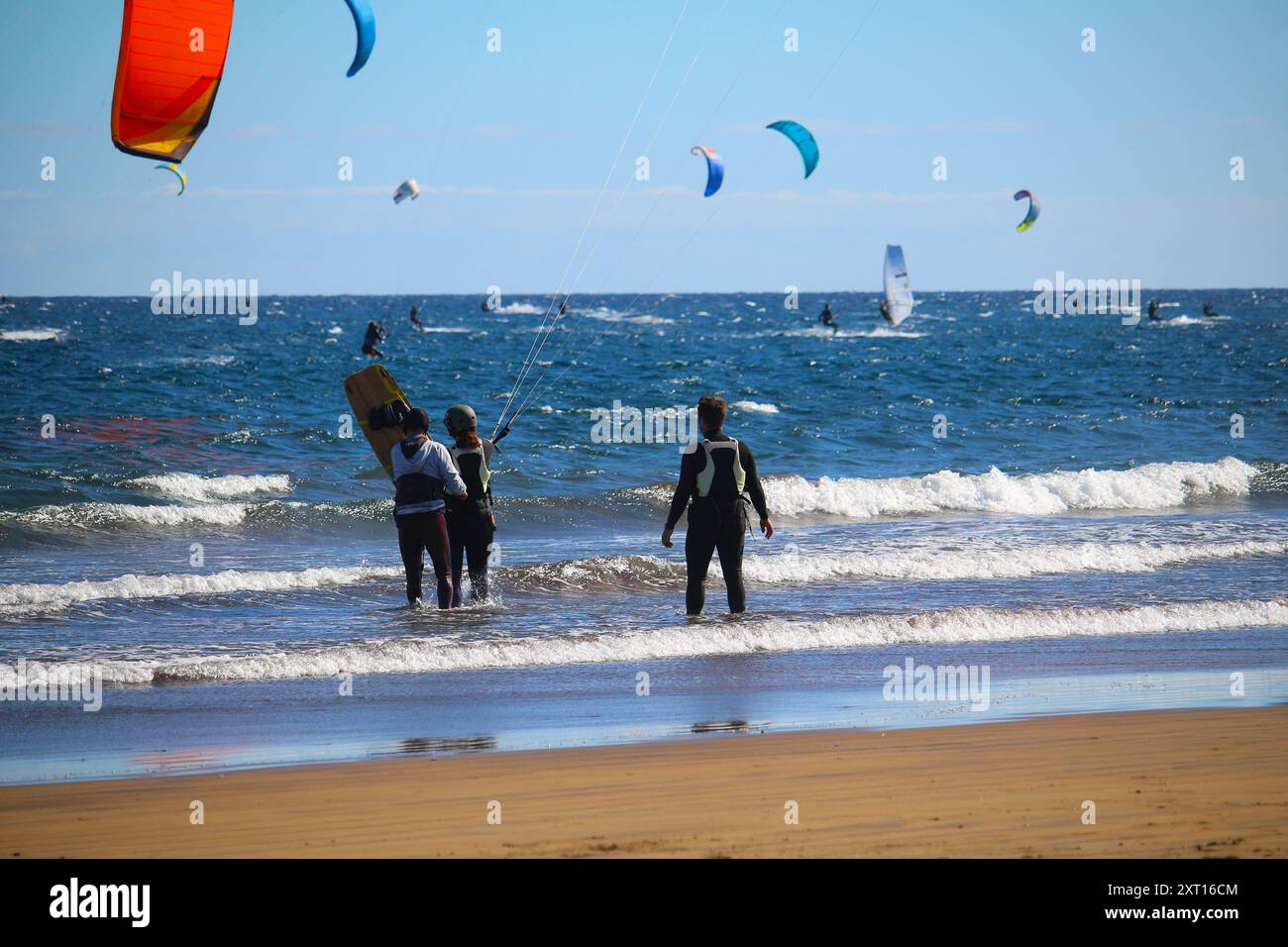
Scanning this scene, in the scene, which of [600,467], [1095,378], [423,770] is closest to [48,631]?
[423,770]

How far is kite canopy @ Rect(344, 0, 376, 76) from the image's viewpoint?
13062mm

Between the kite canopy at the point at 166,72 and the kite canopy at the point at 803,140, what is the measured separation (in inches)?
445

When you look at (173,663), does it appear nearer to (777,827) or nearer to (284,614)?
(284,614)

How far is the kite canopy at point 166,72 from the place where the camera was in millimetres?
9930

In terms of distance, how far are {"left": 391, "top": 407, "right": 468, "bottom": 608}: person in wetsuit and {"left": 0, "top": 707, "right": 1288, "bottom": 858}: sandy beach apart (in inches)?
135

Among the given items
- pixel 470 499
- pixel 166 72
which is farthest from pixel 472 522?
pixel 166 72

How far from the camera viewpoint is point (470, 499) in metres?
9.03

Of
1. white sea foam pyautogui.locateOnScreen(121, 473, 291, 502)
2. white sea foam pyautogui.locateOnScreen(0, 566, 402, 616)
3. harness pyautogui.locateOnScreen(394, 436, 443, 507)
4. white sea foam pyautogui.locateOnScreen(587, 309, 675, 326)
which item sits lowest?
white sea foam pyautogui.locateOnScreen(0, 566, 402, 616)

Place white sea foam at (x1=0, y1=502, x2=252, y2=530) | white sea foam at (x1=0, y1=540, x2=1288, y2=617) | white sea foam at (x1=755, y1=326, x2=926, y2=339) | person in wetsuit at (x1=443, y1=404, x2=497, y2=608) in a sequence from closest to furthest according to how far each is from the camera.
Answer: person in wetsuit at (x1=443, y1=404, x2=497, y2=608), white sea foam at (x1=0, y1=540, x2=1288, y2=617), white sea foam at (x1=0, y1=502, x2=252, y2=530), white sea foam at (x1=755, y1=326, x2=926, y2=339)

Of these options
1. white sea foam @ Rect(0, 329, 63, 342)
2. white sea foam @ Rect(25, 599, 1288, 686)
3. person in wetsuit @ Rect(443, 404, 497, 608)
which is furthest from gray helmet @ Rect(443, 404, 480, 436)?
white sea foam @ Rect(0, 329, 63, 342)

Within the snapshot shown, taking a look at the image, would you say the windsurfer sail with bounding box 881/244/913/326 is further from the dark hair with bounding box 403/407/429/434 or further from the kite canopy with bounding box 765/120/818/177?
the dark hair with bounding box 403/407/429/434

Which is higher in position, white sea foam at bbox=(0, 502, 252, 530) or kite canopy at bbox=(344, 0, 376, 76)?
kite canopy at bbox=(344, 0, 376, 76)

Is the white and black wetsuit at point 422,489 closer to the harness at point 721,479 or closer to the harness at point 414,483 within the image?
the harness at point 414,483
